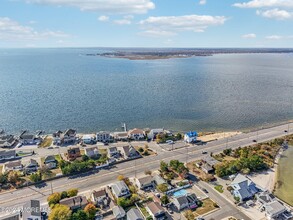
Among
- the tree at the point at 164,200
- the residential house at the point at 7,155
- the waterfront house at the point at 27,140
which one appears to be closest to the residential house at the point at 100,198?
the tree at the point at 164,200

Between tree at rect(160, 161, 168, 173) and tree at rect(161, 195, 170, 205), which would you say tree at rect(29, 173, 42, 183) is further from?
tree at rect(161, 195, 170, 205)

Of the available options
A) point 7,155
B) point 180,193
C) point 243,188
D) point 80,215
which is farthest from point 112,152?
point 243,188

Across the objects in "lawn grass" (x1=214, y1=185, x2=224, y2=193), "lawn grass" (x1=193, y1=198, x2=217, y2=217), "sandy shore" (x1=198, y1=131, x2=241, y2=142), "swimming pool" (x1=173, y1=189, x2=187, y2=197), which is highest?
"sandy shore" (x1=198, y1=131, x2=241, y2=142)

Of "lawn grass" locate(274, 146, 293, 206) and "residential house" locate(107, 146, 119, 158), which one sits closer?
"lawn grass" locate(274, 146, 293, 206)

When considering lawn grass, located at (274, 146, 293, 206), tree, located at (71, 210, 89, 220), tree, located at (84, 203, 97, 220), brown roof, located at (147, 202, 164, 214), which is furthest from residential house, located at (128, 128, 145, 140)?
lawn grass, located at (274, 146, 293, 206)

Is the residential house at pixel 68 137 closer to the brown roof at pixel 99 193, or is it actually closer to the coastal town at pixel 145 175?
the coastal town at pixel 145 175

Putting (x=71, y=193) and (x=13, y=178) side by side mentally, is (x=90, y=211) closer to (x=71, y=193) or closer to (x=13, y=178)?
(x=71, y=193)

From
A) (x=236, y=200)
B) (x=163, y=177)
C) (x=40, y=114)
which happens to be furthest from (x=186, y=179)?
(x=40, y=114)
